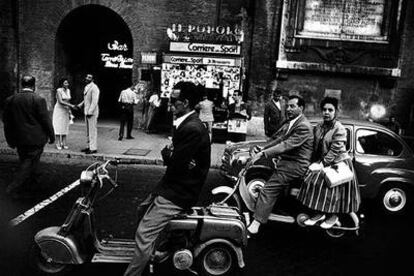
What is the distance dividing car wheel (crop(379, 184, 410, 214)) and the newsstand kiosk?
766 cm

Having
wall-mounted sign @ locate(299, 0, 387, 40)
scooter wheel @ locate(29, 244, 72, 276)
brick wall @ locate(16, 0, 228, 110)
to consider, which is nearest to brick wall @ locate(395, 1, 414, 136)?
wall-mounted sign @ locate(299, 0, 387, 40)

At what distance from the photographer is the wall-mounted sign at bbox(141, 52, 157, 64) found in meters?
15.9

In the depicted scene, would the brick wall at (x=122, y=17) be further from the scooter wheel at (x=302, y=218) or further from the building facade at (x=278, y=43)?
the scooter wheel at (x=302, y=218)

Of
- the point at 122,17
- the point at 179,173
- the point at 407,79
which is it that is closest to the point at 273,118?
the point at 179,173

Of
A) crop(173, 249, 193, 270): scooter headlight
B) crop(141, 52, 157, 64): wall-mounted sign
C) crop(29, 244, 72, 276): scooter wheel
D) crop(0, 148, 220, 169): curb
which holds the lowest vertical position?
crop(0, 148, 220, 169): curb

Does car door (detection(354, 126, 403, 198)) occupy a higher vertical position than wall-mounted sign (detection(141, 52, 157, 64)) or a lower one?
lower

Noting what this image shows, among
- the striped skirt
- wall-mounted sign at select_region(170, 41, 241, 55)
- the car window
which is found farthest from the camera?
wall-mounted sign at select_region(170, 41, 241, 55)

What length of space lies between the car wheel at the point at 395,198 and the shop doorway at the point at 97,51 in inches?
496

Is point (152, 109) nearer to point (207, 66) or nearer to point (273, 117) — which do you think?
point (207, 66)

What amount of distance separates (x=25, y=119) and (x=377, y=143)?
595cm

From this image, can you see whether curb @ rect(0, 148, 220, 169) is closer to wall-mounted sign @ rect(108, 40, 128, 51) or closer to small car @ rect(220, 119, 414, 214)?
small car @ rect(220, 119, 414, 214)

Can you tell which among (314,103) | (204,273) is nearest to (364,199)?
(204,273)

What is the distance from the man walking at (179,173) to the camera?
13.7ft

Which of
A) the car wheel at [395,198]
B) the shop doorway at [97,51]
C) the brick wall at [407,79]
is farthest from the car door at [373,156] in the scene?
the shop doorway at [97,51]
